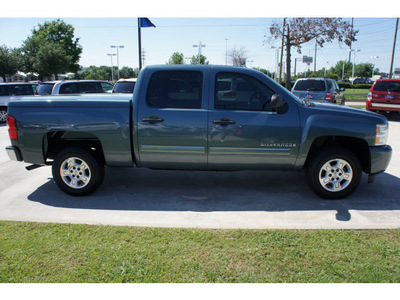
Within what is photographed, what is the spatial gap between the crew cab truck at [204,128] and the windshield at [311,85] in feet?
30.9

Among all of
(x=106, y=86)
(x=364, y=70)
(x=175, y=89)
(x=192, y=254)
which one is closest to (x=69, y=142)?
(x=175, y=89)

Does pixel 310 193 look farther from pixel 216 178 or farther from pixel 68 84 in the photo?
pixel 68 84

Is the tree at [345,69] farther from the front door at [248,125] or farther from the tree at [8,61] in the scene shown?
the front door at [248,125]

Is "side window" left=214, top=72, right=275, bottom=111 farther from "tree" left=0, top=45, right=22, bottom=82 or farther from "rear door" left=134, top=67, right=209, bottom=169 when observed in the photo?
"tree" left=0, top=45, right=22, bottom=82

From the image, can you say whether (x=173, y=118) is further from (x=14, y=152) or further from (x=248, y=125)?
(x=14, y=152)

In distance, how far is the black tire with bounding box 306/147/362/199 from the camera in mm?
4703

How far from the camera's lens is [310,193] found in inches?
202

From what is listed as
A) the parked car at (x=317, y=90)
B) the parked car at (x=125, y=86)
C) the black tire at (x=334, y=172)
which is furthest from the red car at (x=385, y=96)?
the black tire at (x=334, y=172)

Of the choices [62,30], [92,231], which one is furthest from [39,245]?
[62,30]

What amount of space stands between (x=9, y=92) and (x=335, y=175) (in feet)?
46.1

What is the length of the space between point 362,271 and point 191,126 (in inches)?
107

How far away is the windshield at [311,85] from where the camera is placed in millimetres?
13633

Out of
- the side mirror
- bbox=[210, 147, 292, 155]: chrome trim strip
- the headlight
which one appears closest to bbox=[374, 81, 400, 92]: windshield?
the headlight

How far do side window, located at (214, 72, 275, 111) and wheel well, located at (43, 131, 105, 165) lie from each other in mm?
1993
